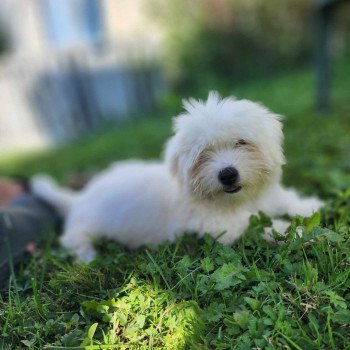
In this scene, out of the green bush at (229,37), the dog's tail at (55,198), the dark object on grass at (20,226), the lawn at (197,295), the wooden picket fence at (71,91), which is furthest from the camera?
the green bush at (229,37)

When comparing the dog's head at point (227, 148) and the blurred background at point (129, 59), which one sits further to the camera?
the blurred background at point (129, 59)

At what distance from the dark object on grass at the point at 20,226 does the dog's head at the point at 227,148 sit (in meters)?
1.16

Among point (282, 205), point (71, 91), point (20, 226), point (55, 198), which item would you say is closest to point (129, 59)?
point (71, 91)

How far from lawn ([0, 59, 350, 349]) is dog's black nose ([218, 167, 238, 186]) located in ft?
0.95

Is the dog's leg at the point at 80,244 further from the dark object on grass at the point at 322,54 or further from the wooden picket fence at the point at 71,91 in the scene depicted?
the wooden picket fence at the point at 71,91

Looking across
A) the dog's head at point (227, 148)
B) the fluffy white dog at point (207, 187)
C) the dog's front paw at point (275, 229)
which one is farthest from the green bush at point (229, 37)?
the dog's front paw at point (275, 229)

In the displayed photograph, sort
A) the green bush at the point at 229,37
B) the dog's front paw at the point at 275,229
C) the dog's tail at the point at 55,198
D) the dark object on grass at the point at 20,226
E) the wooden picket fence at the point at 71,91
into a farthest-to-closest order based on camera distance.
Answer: the green bush at the point at 229,37 → the wooden picket fence at the point at 71,91 → the dog's tail at the point at 55,198 → the dark object on grass at the point at 20,226 → the dog's front paw at the point at 275,229

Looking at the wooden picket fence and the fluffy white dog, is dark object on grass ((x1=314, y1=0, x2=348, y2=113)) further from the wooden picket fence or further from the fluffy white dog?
the wooden picket fence

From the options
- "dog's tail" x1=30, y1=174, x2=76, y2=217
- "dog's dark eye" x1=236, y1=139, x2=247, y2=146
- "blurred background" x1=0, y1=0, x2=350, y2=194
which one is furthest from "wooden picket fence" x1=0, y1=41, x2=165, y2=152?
"dog's dark eye" x1=236, y1=139, x2=247, y2=146

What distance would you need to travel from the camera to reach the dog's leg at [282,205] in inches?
112

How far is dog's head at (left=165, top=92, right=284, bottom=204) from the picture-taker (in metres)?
2.52

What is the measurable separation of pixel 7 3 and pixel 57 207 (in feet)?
31.5

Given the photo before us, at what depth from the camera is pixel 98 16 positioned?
11320mm

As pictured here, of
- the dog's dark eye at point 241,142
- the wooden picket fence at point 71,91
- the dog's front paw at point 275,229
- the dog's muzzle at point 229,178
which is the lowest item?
the wooden picket fence at point 71,91
